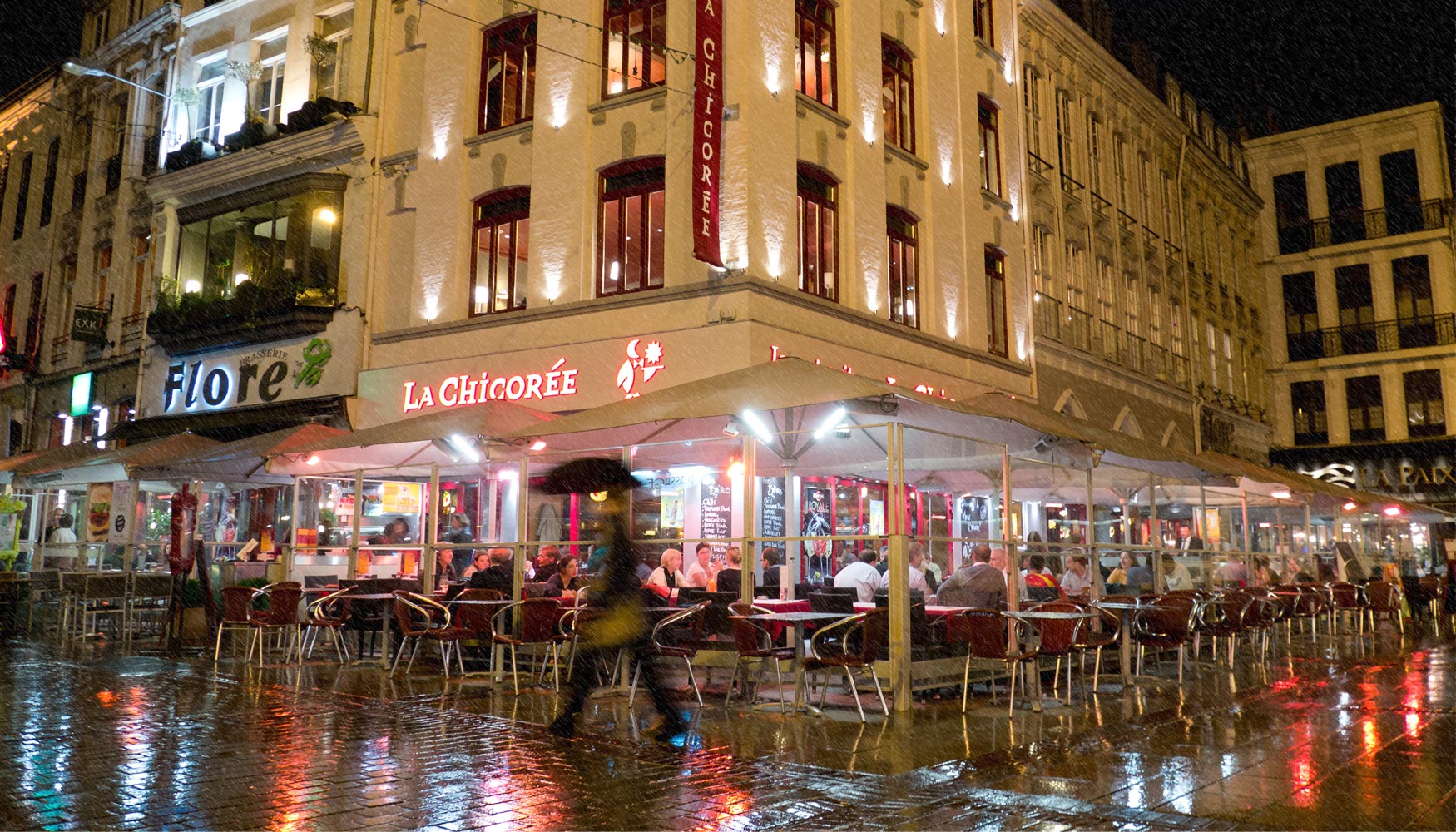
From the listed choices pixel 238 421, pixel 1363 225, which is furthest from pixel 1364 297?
pixel 238 421

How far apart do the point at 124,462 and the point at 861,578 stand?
11.0 metres

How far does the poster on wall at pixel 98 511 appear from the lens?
19594 mm

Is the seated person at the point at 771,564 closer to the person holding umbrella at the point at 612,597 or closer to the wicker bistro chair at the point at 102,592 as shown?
the person holding umbrella at the point at 612,597

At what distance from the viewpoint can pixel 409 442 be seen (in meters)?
13.1


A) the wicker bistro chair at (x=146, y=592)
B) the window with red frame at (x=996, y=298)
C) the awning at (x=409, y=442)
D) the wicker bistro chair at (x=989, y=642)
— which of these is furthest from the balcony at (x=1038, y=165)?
the wicker bistro chair at (x=146, y=592)

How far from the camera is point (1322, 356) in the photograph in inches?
1507

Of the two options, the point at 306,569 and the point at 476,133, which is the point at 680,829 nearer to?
the point at 306,569

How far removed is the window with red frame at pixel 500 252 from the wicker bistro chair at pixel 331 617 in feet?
19.1

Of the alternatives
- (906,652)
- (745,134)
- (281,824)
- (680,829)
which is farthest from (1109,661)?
(281,824)

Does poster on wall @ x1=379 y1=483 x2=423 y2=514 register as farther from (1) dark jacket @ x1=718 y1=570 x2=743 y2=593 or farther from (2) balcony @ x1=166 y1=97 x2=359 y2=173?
(1) dark jacket @ x1=718 y1=570 x2=743 y2=593

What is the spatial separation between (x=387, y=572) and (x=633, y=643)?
35.6 ft

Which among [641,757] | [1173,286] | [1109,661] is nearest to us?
[641,757]

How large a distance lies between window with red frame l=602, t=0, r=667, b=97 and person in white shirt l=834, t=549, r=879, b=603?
8.18 m

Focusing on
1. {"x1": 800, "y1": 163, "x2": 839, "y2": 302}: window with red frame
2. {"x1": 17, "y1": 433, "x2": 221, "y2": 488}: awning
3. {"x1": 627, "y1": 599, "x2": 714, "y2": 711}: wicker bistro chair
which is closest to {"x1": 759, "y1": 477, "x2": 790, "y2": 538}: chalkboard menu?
{"x1": 800, "y1": 163, "x2": 839, "y2": 302}: window with red frame
